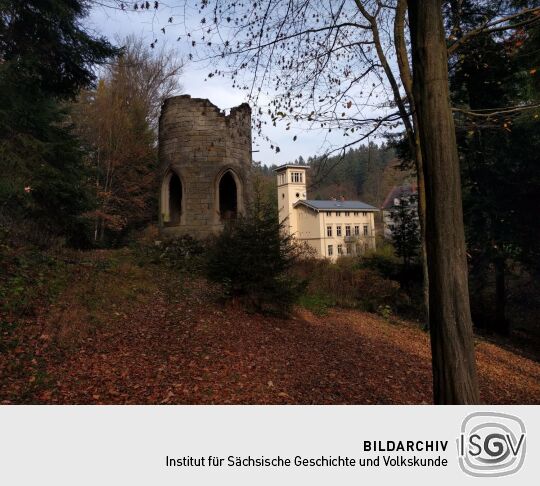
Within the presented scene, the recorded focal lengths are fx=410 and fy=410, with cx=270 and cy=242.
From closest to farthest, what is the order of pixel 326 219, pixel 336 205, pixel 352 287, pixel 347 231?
pixel 352 287 → pixel 326 219 → pixel 336 205 → pixel 347 231

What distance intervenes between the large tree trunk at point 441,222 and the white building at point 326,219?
41.2m

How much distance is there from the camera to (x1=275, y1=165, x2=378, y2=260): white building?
46281mm

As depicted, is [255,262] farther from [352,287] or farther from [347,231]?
[347,231]

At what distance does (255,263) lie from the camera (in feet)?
26.5

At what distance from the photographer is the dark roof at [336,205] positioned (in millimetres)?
46531

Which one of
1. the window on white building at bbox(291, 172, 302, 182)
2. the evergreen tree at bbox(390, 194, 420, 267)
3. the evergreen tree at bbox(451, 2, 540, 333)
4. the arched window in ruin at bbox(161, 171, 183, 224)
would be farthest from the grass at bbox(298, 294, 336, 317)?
the window on white building at bbox(291, 172, 302, 182)

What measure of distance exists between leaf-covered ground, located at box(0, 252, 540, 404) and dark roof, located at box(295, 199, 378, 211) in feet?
122

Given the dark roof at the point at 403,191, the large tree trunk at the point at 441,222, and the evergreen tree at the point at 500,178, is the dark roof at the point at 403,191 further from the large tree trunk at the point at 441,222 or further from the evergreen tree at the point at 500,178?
the large tree trunk at the point at 441,222

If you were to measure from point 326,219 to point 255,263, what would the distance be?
39.5 metres

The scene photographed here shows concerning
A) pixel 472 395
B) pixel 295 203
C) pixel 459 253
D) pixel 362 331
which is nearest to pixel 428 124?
pixel 459 253

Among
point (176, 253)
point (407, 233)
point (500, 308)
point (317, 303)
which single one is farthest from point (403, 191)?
point (176, 253)

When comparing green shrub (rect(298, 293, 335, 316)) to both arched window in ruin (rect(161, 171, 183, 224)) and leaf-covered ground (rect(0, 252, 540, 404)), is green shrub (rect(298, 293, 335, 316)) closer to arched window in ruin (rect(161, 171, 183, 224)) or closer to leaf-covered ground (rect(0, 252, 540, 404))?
leaf-covered ground (rect(0, 252, 540, 404))

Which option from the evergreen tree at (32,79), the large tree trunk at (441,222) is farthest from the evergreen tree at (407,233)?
the large tree trunk at (441,222)

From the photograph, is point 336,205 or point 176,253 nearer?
point 176,253
